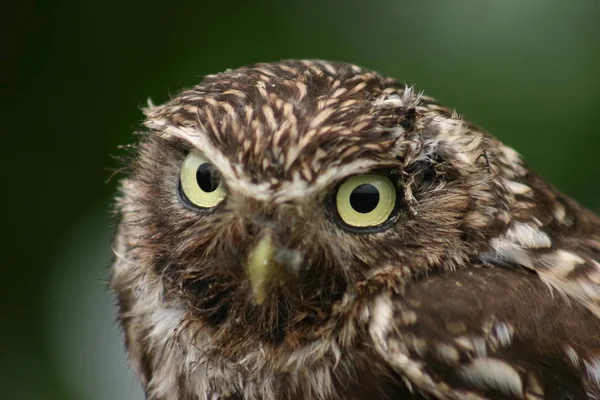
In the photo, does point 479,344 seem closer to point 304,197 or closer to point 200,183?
point 304,197

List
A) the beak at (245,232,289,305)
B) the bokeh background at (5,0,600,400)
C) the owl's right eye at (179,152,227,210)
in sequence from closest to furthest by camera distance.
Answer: the beak at (245,232,289,305)
the owl's right eye at (179,152,227,210)
the bokeh background at (5,0,600,400)

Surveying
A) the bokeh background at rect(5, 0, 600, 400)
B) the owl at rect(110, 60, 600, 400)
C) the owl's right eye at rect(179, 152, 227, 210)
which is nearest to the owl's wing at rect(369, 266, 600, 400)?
the owl at rect(110, 60, 600, 400)

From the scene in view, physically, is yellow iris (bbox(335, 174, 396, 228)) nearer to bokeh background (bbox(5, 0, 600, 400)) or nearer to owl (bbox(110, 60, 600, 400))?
owl (bbox(110, 60, 600, 400))

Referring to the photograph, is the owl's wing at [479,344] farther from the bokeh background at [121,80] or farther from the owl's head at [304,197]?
the bokeh background at [121,80]

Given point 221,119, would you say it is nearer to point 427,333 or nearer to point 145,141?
point 145,141

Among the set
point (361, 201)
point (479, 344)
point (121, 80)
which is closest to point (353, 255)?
point (361, 201)

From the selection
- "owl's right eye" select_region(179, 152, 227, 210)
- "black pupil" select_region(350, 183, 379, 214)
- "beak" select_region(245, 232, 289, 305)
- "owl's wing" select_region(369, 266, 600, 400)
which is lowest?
"owl's wing" select_region(369, 266, 600, 400)

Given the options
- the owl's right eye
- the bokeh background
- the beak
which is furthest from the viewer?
the bokeh background
